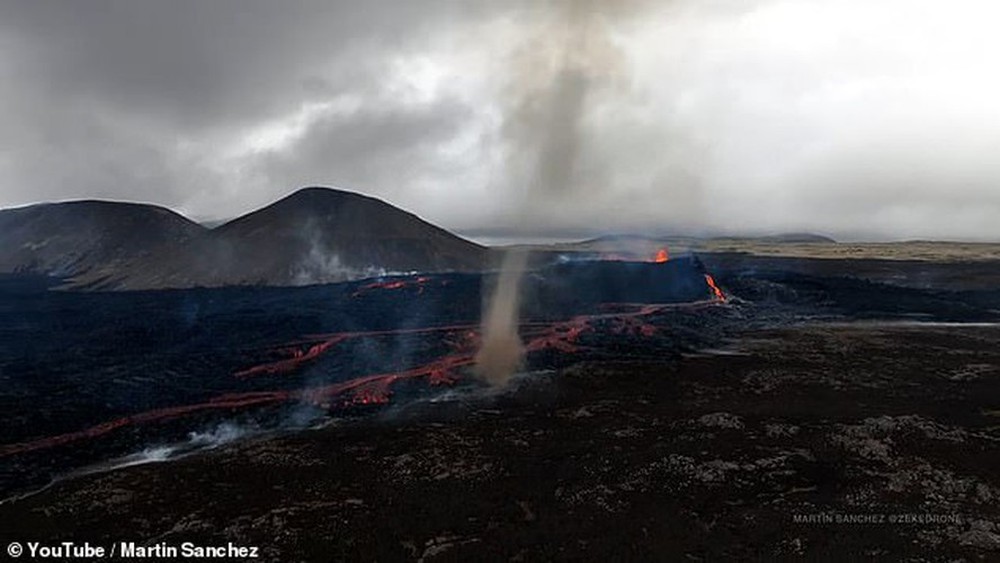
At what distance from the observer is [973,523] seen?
66.1ft

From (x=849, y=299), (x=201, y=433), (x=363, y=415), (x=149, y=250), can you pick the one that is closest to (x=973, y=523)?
(x=363, y=415)

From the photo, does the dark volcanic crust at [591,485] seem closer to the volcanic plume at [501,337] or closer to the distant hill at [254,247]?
the volcanic plume at [501,337]

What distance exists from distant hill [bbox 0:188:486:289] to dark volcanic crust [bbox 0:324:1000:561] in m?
85.5

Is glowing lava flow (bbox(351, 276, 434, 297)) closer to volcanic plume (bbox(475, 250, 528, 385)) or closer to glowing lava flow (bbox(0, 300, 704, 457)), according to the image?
volcanic plume (bbox(475, 250, 528, 385))

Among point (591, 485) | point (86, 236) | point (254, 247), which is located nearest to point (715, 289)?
point (591, 485)

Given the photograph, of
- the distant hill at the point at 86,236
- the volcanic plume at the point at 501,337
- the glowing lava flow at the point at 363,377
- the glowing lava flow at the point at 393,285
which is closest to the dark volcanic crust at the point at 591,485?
the glowing lava flow at the point at 363,377

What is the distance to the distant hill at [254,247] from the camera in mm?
113562

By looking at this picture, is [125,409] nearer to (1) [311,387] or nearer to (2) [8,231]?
(1) [311,387]

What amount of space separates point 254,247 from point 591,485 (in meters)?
110

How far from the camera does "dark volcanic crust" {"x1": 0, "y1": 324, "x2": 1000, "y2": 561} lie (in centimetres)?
1933

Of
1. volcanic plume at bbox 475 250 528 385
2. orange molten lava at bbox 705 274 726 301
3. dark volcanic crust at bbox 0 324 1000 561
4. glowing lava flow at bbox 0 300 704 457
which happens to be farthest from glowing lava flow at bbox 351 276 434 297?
dark volcanic crust at bbox 0 324 1000 561

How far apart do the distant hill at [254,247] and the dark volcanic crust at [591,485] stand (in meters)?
85.5

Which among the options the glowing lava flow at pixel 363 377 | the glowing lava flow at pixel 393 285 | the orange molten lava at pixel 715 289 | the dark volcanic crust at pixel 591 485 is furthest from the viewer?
the orange molten lava at pixel 715 289

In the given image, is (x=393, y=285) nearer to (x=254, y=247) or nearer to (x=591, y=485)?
(x=254, y=247)
